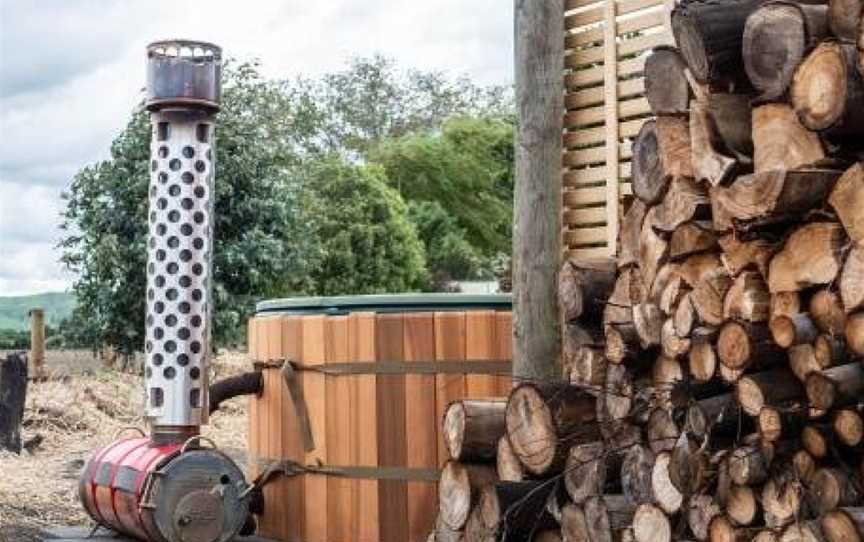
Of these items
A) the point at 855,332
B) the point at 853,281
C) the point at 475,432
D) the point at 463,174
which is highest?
the point at 463,174

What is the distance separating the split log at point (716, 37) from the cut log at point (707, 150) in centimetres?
8

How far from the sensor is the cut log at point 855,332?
2956 mm

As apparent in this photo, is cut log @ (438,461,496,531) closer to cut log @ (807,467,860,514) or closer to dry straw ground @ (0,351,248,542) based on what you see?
cut log @ (807,467,860,514)

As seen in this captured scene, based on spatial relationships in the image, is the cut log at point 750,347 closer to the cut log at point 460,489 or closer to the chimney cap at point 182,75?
the cut log at point 460,489

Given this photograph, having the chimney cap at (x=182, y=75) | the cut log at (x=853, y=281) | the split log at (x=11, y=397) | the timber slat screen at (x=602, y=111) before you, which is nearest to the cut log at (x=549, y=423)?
the cut log at (x=853, y=281)

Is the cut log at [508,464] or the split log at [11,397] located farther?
the split log at [11,397]

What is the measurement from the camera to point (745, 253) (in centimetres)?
335

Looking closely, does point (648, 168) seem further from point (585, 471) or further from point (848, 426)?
point (848, 426)

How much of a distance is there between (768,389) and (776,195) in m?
0.43

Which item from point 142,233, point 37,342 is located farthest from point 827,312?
point 37,342

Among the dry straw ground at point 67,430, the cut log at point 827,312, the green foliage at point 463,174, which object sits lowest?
the dry straw ground at point 67,430

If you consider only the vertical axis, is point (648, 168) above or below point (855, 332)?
above

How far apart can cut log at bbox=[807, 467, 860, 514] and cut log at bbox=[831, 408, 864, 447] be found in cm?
7

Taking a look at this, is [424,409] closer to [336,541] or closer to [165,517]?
[336,541]
